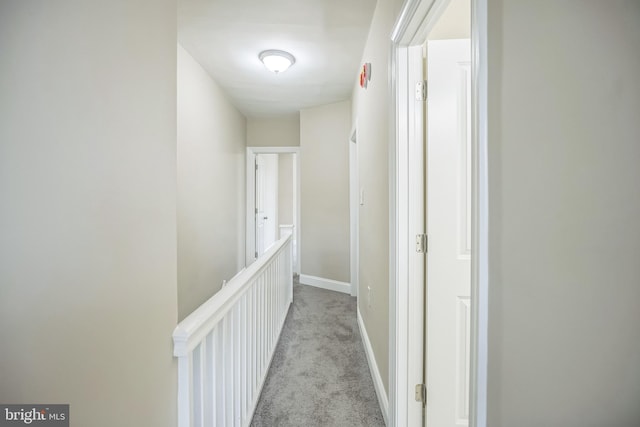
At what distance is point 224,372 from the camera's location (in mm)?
1155

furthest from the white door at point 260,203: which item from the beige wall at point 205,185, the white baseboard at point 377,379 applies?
the white baseboard at point 377,379

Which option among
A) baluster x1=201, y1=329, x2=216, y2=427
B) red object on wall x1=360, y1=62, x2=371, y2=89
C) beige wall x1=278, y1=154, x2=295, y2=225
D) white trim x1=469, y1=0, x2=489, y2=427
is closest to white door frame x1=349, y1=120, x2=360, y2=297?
red object on wall x1=360, y1=62, x2=371, y2=89

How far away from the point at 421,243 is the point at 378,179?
65cm

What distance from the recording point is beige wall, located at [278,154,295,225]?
666 cm

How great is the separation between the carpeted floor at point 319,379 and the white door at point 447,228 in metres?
0.51

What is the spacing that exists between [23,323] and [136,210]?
0.96 ft

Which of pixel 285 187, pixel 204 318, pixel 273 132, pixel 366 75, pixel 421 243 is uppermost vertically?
pixel 273 132

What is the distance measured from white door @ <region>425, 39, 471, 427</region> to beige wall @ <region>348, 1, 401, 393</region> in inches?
11.4

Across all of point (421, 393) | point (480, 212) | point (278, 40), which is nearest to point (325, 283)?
point (421, 393)

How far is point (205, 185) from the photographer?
311 cm

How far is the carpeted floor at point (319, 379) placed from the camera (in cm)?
160

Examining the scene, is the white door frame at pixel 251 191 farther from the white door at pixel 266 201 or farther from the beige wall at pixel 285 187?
the beige wall at pixel 285 187

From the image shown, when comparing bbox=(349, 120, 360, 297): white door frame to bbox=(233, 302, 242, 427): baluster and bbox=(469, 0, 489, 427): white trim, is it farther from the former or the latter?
bbox=(469, 0, 489, 427): white trim

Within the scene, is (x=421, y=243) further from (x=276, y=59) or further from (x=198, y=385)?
(x=276, y=59)
